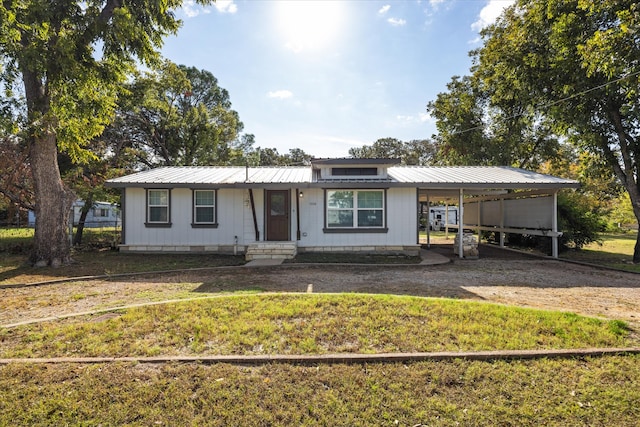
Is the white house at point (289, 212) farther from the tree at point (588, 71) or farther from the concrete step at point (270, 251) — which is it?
the tree at point (588, 71)

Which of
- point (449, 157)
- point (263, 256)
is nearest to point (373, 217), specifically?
point (263, 256)

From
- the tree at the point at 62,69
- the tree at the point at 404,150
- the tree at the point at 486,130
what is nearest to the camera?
the tree at the point at 62,69

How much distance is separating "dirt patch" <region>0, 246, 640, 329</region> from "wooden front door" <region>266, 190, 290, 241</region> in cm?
265

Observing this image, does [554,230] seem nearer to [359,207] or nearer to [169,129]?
[359,207]

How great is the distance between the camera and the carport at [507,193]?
10.3 meters

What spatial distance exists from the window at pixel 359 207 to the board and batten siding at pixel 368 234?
0.24 m

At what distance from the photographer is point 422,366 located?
10.7 ft

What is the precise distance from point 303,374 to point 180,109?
29054 mm

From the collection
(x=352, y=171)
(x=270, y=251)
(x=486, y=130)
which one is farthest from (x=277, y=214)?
(x=486, y=130)

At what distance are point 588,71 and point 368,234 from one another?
8.26 meters

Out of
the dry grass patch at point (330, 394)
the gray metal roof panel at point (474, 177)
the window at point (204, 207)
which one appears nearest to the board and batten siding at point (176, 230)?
the window at point (204, 207)

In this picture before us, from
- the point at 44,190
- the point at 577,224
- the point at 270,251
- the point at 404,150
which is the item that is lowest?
the point at 270,251

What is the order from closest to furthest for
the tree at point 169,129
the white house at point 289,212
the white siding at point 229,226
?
the white house at point 289,212 < the white siding at point 229,226 < the tree at point 169,129

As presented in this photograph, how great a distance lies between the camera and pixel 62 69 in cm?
809
